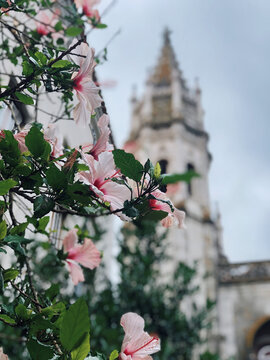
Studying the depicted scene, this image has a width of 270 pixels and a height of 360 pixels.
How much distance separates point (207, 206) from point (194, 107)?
6585mm

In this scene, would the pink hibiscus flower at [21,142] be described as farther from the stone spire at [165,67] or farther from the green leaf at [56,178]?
the stone spire at [165,67]

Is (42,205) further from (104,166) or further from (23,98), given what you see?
(23,98)

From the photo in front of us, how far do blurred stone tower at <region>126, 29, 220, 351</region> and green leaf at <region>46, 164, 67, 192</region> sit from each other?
945cm

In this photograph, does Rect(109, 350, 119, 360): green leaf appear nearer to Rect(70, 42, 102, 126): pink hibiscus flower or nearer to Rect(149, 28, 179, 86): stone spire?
Rect(70, 42, 102, 126): pink hibiscus flower

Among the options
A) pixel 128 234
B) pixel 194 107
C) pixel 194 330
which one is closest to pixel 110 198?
pixel 194 330

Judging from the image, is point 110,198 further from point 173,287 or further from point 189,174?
point 173,287

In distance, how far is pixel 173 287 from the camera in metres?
7.75

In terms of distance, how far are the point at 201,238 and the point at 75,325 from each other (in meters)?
13.8

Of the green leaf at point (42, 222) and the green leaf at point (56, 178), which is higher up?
the green leaf at point (42, 222)

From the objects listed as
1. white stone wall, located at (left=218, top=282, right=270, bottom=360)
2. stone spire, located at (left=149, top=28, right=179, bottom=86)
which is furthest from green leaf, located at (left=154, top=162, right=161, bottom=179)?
stone spire, located at (left=149, top=28, right=179, bottom=86)

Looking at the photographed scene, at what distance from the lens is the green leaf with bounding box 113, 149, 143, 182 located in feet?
3.70

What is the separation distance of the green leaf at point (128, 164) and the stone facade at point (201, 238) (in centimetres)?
837

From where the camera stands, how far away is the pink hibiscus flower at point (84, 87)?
4.50 feet

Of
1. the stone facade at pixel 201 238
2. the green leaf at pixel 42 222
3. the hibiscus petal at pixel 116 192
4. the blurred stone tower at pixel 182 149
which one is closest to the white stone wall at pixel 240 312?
the stone facade at pixel 201 238
